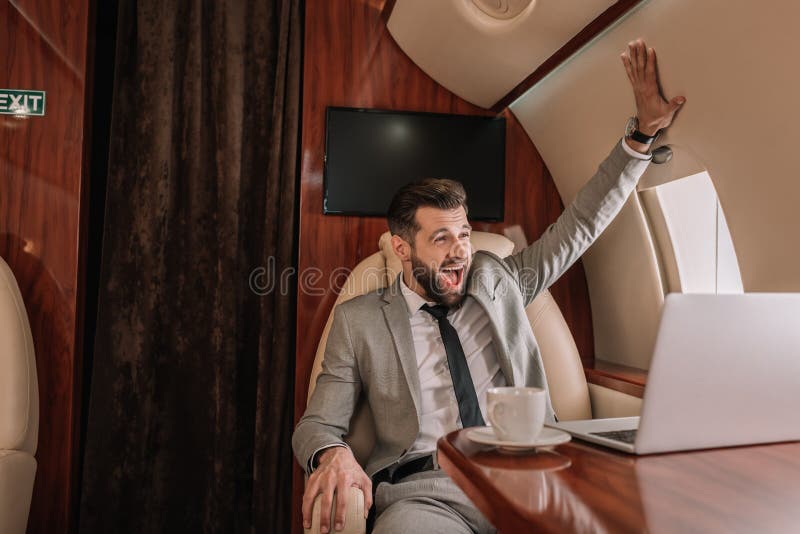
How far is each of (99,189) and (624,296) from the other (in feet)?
7.08

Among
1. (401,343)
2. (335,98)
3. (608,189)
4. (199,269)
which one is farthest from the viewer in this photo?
(199,269)

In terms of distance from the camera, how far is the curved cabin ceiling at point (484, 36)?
6.36 feet

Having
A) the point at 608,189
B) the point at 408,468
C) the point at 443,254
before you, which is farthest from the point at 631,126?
the point at 408,468

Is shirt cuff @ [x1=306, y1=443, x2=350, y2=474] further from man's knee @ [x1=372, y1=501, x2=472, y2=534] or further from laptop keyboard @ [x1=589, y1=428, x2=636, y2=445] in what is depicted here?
laptop keyboard @ [x1=589, y1=428, x2=636, y2=445]

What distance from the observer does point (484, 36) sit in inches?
85.5

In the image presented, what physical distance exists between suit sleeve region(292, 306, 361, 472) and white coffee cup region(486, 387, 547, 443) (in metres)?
0.77

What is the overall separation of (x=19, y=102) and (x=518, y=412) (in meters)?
2.19

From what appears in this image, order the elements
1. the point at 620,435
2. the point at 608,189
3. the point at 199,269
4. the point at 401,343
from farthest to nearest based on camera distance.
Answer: the point at 199,269 → the point at 608,189 → the point at 401,343 → the point at 620,435

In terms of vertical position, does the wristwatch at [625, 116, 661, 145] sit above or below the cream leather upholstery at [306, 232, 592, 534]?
above

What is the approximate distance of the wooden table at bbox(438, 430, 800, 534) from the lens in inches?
29.3

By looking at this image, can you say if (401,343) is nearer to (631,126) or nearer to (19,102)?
(631,126)

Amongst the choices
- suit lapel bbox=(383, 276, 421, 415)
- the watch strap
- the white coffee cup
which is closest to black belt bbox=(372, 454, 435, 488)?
suit lapel bbox=(383, 276, 421, 415)

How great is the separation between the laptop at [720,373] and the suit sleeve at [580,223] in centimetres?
101

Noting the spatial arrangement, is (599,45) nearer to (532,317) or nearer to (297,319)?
(532,317)
